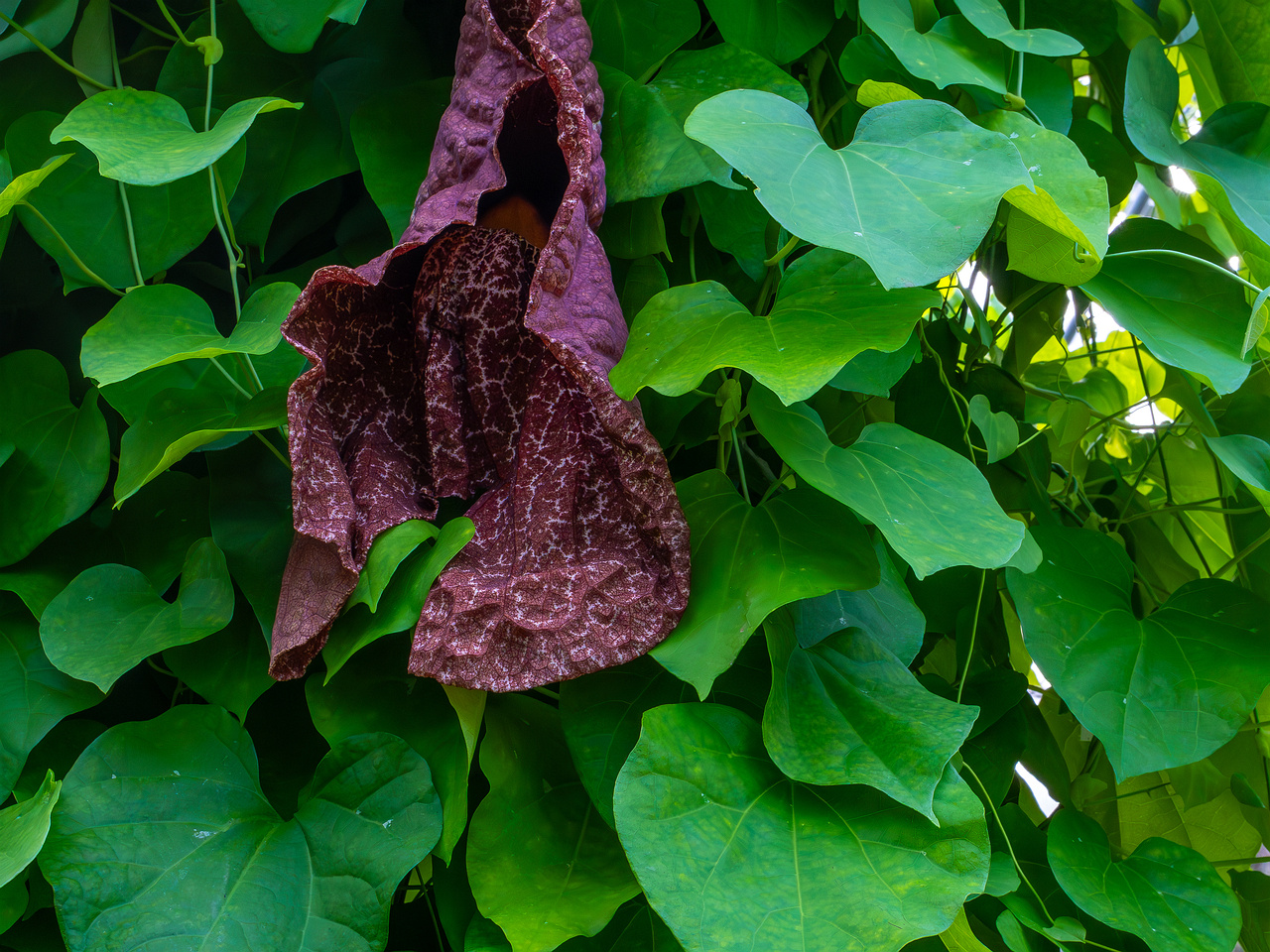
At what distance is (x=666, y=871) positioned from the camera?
54 centimetres

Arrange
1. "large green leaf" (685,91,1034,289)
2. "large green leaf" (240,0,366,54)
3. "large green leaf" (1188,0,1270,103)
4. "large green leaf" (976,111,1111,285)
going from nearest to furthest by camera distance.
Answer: "large green leaf" (685,91,1034,289), "large green leaf" (976,111,1111,285), "large green leaf" (240,0,366,54), "large green leaf" (1188,0,1270,103)

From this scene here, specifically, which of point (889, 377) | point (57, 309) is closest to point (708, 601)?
point (889, 377)

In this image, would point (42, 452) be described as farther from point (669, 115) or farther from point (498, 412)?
point (669, 115)

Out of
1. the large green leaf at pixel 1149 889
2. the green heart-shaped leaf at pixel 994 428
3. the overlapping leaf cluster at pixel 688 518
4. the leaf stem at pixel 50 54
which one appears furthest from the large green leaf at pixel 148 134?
the large green leaf at pixel 1149 889

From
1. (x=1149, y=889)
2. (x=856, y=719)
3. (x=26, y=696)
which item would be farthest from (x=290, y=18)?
(x=1149, y=889)

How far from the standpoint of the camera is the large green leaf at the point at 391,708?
0.67 m

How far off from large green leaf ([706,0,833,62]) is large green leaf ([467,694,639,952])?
557 mm

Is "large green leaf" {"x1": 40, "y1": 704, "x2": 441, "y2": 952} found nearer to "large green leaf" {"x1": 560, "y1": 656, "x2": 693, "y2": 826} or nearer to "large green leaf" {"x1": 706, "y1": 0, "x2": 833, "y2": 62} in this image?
"large green leaf" {"x1": 560, "y1": 656, "x2": 693, "y2": 826}

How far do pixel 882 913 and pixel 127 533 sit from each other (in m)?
0.66

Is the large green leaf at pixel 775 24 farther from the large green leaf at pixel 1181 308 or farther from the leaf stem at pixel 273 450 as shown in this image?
the leaf stem at pixel 273 450

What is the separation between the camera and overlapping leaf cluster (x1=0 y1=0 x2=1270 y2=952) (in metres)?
0.57

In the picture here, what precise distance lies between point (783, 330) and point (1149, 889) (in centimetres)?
Answer: 57

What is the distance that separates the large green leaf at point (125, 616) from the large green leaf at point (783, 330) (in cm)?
36

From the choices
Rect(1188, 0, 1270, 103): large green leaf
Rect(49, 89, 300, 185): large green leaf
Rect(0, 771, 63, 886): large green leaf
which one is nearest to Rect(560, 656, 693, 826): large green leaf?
Rect(0, 771, 63, 886): large green leaf
